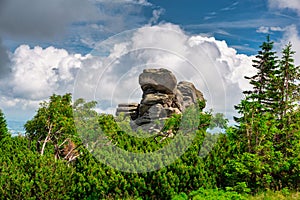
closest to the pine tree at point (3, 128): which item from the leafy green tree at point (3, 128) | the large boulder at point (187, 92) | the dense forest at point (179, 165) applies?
the leafy green tree at point (3, 128)

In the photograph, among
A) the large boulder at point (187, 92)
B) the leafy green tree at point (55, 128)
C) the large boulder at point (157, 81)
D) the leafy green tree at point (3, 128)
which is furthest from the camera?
the large boulder at point (187, 92)

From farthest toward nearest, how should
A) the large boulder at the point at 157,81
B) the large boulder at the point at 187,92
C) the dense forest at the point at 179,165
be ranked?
the large boulder at the point at 187,92
the large boulder at the point at 157,81
the dense forest at the point at 179,165

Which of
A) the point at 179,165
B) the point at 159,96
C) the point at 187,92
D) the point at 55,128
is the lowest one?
the point at 179,165

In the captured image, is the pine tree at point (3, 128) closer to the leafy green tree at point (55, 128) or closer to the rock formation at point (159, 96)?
the leafy green tree at point (55, 128)

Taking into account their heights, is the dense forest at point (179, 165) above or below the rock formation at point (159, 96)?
below

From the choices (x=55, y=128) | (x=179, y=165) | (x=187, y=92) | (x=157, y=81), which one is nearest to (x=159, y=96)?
(x=157, y=81)

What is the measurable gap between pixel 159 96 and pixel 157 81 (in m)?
0.57

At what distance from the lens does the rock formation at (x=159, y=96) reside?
45.6ft

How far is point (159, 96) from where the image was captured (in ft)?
46.8

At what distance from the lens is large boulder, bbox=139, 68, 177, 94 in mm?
13883

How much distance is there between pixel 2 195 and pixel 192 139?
369 cm

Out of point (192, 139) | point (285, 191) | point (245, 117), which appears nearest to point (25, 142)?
point (192, 139)

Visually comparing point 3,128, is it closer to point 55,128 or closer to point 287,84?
point 55,128

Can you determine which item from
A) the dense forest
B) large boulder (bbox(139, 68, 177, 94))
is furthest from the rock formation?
the dense forest
